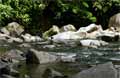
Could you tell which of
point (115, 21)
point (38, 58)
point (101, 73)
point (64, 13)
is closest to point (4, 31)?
point (64, 13)

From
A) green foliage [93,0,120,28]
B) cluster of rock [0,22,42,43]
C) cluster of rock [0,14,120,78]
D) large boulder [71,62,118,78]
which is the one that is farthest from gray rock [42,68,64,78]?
green foliage [93,0,120,28]

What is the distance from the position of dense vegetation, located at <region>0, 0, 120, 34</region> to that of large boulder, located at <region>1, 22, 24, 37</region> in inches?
17.4

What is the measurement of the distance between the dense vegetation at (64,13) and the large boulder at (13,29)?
44 centimetres

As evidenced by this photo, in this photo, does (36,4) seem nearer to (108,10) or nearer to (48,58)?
(108,10)

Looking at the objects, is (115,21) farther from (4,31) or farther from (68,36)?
(4,31)

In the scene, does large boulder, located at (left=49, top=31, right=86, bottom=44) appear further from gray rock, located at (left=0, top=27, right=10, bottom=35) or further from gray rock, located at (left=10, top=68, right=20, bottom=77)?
gray rock, located at (left=10, top=68, right=20, bottom=77)

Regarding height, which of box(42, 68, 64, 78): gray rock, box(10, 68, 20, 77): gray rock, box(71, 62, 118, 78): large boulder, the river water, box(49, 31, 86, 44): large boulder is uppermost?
box(71, 62, 118, 78): large boulder

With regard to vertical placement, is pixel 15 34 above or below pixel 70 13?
below

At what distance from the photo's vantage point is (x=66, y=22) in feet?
87.1

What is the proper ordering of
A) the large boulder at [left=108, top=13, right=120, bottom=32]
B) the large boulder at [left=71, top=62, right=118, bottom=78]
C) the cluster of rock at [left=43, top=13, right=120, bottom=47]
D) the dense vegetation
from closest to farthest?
1. the large boulder at [left=71, top=62, right=118, bottom=78]
2. the cluster of rock at [left=43, top=13, right=120, bottom=47]
3. the dense vegetation
4. the large boulder at [left=108, top=13, right=120, bottom=32]

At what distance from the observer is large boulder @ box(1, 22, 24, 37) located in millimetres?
22108

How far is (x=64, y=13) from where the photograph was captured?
26.2 m

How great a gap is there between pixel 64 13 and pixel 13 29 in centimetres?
474

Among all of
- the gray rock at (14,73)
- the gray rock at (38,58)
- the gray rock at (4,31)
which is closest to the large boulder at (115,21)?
the gray rock at (4,31)
